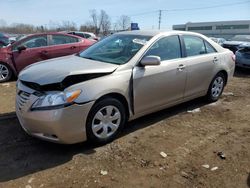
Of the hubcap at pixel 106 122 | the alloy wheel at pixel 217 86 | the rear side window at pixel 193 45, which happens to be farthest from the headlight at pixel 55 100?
the alloy wheel at pixel 217 86

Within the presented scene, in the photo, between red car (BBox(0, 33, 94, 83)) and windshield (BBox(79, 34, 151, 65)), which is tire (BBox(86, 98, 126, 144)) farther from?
red car (BBox(0, 33, 94, 83))

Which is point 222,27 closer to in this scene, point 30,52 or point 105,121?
point 30,52

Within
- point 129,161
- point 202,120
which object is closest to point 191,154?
point 129,161

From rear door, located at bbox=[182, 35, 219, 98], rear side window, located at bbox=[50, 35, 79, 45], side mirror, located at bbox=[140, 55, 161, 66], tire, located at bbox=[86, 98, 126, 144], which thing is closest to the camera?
tire, located at bbox=[86, 98, 126, 144]

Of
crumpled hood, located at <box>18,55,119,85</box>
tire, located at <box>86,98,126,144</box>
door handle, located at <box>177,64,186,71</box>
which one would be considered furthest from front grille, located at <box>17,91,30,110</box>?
door handle, located at <box>177,64,186,71</box>

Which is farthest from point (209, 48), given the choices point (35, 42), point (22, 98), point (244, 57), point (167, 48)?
point (244, 57)

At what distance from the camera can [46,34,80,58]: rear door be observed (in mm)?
8789

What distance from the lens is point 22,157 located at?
3.79 meters

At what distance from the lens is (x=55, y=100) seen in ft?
11.8

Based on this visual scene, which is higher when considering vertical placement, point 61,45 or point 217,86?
point 61,45

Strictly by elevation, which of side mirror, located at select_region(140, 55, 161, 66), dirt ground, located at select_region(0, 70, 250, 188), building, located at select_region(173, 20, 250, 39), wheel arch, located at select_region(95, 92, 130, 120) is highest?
side mirror, located at select_region(140, 55, 161, 66)

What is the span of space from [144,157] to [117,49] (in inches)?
76.2

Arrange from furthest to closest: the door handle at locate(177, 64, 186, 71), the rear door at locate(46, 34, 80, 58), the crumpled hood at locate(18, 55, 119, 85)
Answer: the rear door at locate(46, 34, 80, 58), the door handle at locate(177, 64, 186, 71), the crumpled hood at locate(18, 55, 119, 85)

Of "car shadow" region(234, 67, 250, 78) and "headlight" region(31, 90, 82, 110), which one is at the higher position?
"headlight" region(31, 90, 82, 110)
